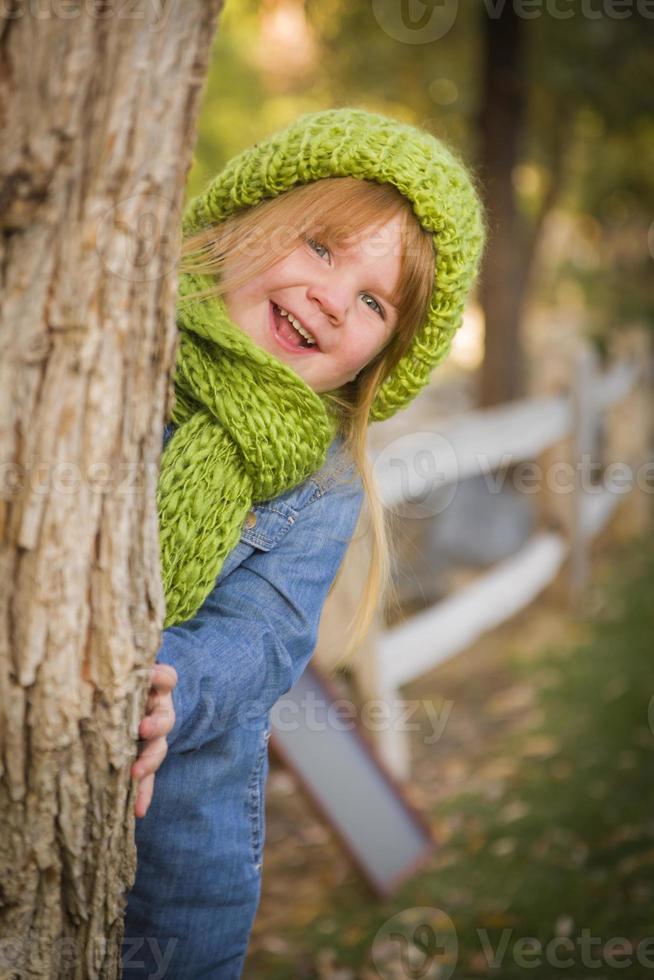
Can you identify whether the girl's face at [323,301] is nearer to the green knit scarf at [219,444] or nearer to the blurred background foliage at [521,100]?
the green knit scarf at [219,444]

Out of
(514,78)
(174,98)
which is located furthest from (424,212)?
(514,78)

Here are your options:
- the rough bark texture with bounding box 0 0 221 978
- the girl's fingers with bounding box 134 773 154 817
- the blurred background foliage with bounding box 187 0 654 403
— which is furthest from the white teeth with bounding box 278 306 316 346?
the blurred background foliage with bounding box 187 0 654 403

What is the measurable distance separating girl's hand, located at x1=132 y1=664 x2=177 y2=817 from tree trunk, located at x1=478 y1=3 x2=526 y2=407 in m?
5.58

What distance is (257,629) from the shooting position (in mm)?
1503

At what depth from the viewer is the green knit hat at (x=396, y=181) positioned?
5.46ft

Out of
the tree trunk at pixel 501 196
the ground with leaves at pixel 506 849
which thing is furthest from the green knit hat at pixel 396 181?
the tree trunk at pixel 501 196

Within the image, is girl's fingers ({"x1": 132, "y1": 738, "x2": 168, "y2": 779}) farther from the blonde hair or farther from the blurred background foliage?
the blurred background foliage

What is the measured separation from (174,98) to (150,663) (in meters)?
0.71

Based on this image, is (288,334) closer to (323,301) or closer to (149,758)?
(323,301)

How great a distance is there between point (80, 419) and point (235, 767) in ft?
2.81

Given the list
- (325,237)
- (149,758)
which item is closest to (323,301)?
(325,237)

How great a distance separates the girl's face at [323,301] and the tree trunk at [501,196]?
4.93m

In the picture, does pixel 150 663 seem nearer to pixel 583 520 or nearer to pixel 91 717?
pixel 91 717

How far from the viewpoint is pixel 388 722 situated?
3.48 meters
